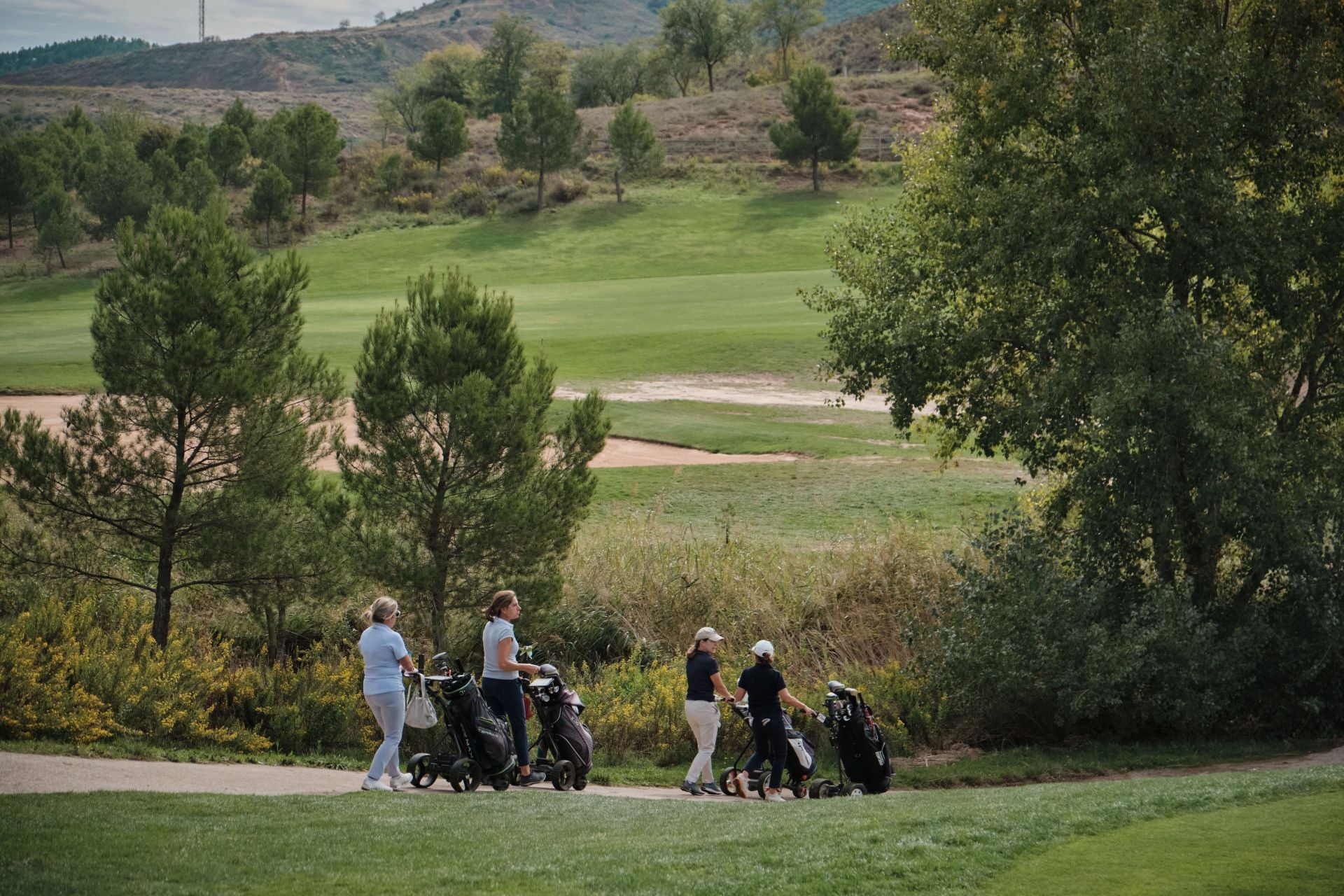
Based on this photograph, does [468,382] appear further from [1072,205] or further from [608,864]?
[608,864]

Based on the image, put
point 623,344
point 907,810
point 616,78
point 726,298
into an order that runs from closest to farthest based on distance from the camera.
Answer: point 907,810
point 623,344
point 726,298
point 616,78

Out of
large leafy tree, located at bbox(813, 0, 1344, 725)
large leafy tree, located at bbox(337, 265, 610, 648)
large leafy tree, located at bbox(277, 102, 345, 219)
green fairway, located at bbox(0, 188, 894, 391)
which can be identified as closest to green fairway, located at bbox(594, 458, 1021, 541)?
green fairway, located at bbox(0, 188, 894, 391)

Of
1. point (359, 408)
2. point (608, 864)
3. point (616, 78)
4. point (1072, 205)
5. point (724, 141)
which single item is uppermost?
point (616, 78)

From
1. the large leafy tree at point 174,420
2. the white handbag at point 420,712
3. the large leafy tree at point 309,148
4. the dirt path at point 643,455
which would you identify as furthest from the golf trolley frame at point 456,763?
the large leafy tree at point 309,148

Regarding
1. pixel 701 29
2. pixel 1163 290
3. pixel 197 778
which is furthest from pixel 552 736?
pixel 701 29

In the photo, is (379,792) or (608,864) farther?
(379,792)

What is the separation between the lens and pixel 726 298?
55.0 meters

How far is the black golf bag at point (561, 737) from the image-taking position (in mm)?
12930

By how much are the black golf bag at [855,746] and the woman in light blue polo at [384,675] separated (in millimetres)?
4200

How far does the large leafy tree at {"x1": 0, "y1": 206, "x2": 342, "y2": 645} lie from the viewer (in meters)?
17.4

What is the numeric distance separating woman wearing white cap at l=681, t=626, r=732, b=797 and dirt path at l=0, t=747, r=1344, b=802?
0.38 meters

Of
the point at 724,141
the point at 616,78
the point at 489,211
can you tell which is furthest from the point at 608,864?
the point at 616,78

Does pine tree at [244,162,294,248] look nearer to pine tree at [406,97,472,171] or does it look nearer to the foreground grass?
Answer: pine tree at [406,97,472,171]

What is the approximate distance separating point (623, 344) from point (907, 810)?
3573 centimetres
